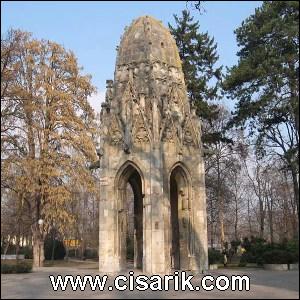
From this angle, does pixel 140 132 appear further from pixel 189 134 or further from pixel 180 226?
pixel 180 226

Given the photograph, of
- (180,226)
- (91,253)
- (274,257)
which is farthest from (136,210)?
(91,253)

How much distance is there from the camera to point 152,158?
1852 centimetres

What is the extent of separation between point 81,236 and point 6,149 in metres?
25.0

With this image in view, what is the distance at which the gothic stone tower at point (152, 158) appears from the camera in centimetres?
1827

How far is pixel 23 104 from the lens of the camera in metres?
25.9

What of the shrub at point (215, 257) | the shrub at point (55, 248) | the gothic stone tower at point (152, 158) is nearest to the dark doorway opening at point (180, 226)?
the gothic stone tower at point (152, 158)

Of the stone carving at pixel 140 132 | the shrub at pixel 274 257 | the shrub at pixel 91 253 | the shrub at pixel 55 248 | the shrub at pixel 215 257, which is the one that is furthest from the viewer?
the shrub at pixel 91 253

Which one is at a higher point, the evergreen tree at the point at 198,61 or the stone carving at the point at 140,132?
the evergreen tree at the point at 198,61

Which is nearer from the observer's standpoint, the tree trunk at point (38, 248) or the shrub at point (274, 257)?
the shrub at point (274, 257)

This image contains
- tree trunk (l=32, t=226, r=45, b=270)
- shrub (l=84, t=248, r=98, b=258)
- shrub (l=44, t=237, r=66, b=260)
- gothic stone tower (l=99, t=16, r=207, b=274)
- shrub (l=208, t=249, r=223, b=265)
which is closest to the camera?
gothic stone tower (l=99, t=16, r=207, b=274)

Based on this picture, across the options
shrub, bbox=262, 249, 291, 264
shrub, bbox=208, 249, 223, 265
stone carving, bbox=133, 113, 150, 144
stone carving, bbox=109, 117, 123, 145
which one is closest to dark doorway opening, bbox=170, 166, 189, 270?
stone carving, bbox=133, 113, 150, 144

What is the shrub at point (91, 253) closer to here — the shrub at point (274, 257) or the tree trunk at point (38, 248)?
the tree trunk at point (38, 248)

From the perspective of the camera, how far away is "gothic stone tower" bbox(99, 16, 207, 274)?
18266 millimetres

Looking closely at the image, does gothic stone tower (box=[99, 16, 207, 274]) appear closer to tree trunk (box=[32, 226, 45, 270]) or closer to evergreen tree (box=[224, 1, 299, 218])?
evergreen tree (box=[224, 1, 299, 218])
